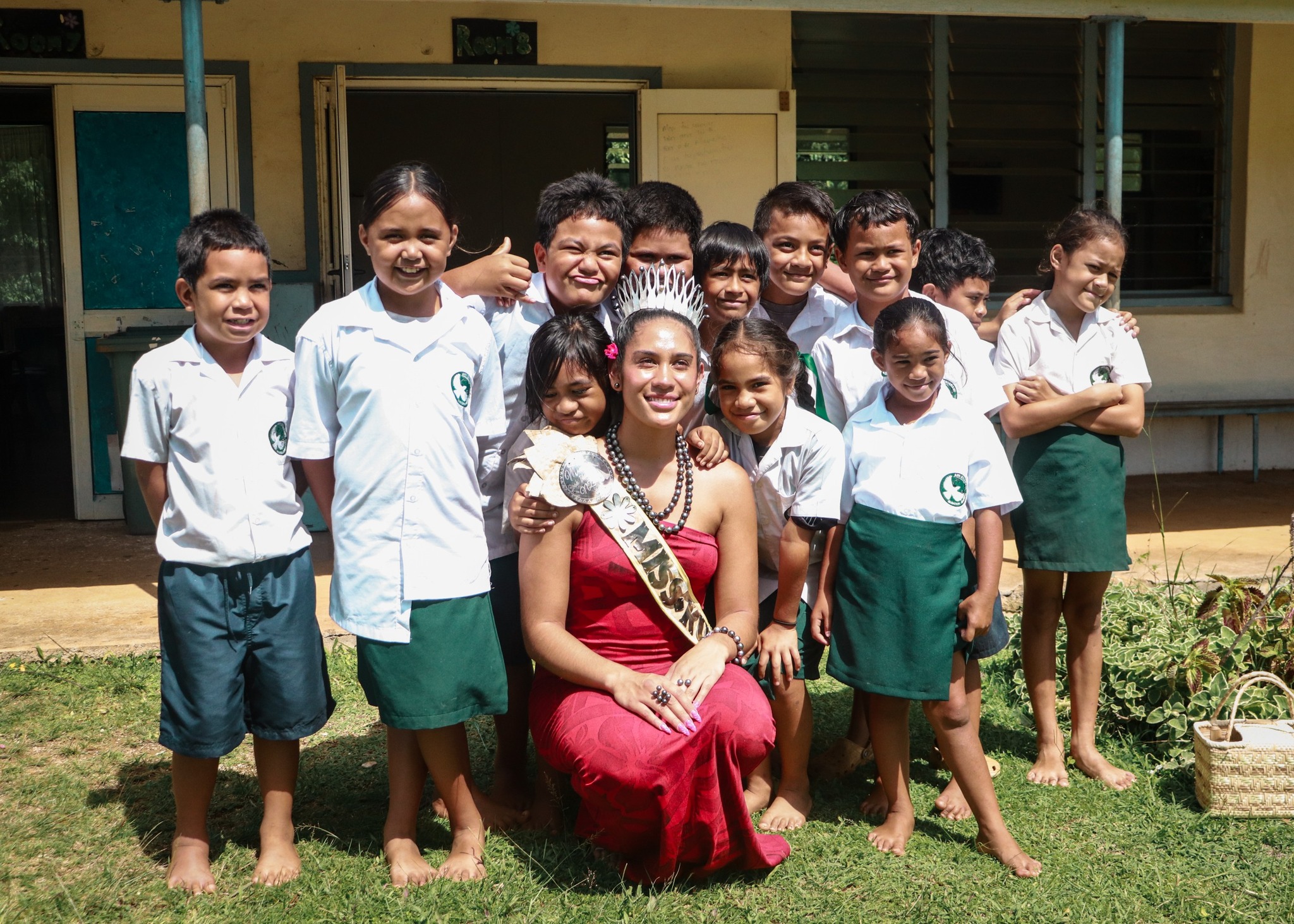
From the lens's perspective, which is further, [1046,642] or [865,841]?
[1046,642]

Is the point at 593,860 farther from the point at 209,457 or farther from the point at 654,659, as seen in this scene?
the point at 209,457

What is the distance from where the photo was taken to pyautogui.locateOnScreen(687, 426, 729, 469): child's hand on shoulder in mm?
2809

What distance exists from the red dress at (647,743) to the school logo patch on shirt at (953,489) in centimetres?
56

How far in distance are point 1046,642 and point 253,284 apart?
2.31m

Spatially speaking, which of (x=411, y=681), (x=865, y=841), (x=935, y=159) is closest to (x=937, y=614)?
(x=865, y=841)

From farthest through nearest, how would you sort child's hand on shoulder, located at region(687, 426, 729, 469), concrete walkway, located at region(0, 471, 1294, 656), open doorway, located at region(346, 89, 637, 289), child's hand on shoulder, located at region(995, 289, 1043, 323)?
open doorway, located at region(346, 89, 637, 289) < concrete walkway, located at region(0, 471, 1294, 656) < child's hand on shoulder, located at region(995, 289, 1043, 323) < child's hand on shoulder, located at region(687, 426, 729, 469)

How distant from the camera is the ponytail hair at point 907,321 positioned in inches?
110

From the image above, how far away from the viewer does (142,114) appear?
609 centimetres

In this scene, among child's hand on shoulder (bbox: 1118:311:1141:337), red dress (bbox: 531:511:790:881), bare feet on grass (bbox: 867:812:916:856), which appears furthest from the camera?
child's hand on shoulder (bbox: 1118:311:1141:337)

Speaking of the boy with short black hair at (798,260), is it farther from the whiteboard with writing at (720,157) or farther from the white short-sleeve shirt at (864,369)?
the whiteboard with writing at (720,157)

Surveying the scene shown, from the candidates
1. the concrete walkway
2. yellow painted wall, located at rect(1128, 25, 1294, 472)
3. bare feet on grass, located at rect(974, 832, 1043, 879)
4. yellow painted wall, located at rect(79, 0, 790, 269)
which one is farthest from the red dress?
yellow painted wall, located at rect(1128, 25, 1294, 472)

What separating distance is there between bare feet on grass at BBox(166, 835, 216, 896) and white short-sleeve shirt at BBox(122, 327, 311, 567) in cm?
67

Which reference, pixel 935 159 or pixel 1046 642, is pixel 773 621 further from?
pixel 935 159

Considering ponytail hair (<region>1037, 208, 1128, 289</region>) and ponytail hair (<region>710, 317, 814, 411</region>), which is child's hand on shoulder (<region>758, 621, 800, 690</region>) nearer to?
ponytail hair (<region>710, 317, 814, 411</region>)
